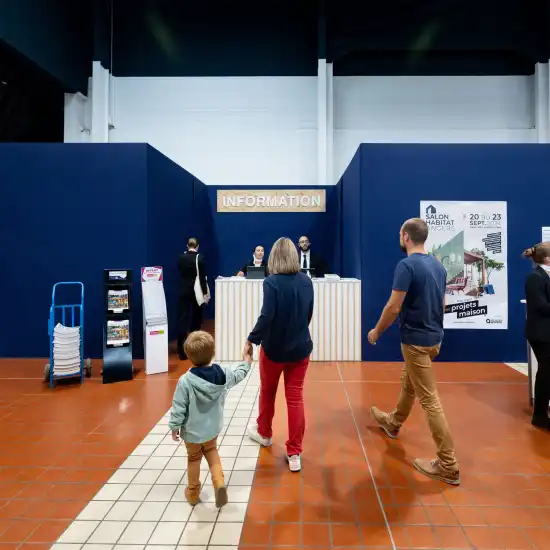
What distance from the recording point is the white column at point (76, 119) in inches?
363

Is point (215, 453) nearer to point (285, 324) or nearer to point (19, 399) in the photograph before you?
point (285, 324)

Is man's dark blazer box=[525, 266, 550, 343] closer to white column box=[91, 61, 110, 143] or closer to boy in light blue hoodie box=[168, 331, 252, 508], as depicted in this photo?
boy in light blue hoodie box=[168, 331, 252, 508]

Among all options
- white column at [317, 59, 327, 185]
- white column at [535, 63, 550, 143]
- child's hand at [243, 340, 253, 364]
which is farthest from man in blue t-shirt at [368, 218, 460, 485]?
white column at [535, 63, 550, 143]

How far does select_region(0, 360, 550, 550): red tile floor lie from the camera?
78.0 inches

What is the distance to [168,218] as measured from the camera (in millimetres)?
6148

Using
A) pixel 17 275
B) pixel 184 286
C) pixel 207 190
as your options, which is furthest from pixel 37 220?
pixel 207 190

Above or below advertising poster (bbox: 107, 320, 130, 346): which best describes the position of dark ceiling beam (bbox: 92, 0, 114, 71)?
above

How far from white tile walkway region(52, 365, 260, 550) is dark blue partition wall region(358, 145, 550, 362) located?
3188mm

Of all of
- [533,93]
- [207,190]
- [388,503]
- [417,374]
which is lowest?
[388,503]

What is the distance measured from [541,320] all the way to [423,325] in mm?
1289

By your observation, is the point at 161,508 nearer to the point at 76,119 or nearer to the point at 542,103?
the point at 76,119

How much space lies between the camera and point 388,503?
2.22 meters

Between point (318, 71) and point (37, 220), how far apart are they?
272 inches

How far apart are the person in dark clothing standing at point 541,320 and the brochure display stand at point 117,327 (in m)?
4.00
